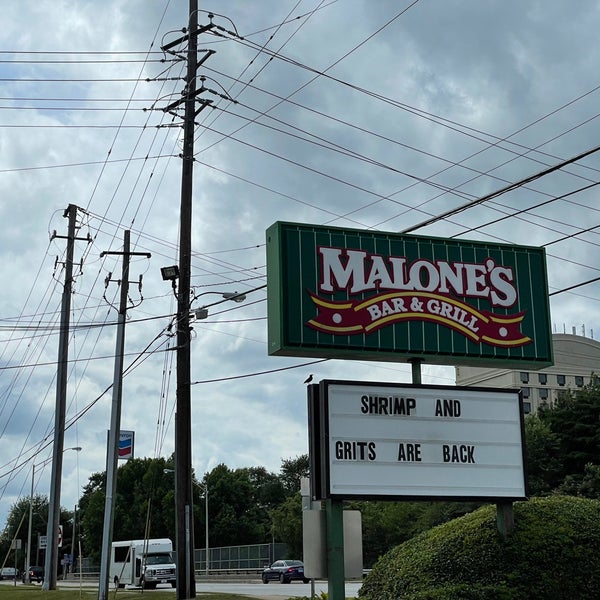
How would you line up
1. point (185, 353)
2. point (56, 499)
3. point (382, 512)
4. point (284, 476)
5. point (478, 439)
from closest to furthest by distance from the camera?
point (478, 439), point (185, 353), point (56, 499), point (382, 512), point (284, 476)

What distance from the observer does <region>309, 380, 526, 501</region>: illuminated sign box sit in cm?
1326

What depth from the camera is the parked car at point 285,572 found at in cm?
5178

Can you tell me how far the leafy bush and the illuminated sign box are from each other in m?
0.62

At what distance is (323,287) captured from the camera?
13.8 meters

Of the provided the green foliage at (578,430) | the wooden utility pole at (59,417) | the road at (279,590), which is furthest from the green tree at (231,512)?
the wooden utility pole at (59,417)

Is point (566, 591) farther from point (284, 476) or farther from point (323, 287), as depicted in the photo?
point (284, 476)

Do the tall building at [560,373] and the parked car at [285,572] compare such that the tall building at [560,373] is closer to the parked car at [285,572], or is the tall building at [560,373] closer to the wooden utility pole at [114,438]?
the parked car at [285,572]

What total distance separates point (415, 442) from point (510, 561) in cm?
212

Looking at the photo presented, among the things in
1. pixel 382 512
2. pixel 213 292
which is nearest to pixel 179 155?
pixel 213 292

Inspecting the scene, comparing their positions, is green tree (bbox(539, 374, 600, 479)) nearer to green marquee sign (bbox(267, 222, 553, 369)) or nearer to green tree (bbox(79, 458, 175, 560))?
green tree (bbox(79, 458, 175, 560))

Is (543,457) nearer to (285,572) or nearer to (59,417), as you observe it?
(285,572)

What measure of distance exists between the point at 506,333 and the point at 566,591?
4.00 meters

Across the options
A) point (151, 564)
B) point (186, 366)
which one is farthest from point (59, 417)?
point (186, 366)

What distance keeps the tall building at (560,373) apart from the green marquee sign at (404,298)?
111320 millimetres
